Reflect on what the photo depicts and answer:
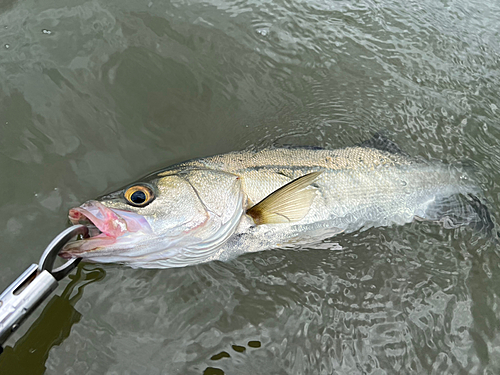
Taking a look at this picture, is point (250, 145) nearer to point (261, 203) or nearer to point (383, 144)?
point (261, 203)

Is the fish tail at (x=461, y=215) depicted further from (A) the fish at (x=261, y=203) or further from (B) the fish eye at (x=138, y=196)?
(B) the fish eye at (x=138, y=196)

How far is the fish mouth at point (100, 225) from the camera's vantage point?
7.23 ft

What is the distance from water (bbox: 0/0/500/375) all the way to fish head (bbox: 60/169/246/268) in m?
0.43

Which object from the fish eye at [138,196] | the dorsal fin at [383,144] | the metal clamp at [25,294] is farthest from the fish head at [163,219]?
the dorsal fin at [383,144]

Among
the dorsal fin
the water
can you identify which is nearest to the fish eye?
the water

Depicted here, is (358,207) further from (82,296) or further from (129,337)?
(82,296)

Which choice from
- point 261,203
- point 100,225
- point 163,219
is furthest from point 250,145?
point 100,225

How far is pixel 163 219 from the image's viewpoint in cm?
250

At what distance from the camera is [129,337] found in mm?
2631

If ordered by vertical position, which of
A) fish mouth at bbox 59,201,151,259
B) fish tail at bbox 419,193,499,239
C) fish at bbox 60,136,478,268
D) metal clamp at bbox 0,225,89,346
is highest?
metal clamp at bbox 0,225,89,346

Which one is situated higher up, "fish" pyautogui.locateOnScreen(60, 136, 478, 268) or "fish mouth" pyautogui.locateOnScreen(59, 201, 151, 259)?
"fish mouth" pyautogui.locateOnScreen(59, 201, 151, 259)

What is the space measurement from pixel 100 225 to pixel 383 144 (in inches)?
93.8

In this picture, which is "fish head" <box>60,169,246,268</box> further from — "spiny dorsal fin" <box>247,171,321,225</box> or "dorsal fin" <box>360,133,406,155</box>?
"dorsal fin" <box>360,133,406,155</box>

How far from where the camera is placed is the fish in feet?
7.89
